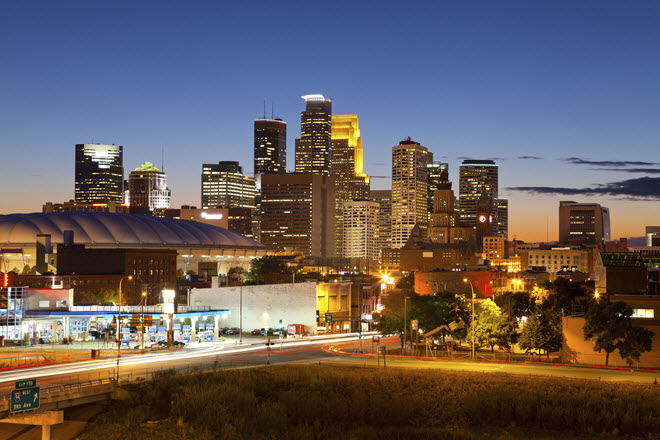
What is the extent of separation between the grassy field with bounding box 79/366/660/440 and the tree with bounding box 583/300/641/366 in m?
12.7

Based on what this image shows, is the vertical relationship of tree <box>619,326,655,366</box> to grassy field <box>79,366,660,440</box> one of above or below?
above

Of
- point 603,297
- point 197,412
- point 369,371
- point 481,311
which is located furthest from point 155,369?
point 603,297

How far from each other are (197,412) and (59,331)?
5079 cm

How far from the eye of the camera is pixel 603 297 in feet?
278

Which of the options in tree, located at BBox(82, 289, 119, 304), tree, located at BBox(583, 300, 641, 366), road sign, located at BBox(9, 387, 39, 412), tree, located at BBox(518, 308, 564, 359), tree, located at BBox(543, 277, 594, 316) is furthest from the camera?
tree, located at BBox(82, 289, 119, 304)

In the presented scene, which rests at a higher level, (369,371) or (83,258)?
(83,258)

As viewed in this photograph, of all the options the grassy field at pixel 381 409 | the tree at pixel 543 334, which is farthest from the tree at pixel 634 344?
the grassy field at pixel 381 409

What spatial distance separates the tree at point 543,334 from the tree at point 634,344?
7708 mm

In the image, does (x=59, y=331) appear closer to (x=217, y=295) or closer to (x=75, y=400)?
(x=217, y=295)

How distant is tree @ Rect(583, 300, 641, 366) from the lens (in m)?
74.9

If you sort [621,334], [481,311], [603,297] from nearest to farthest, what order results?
[621,334], [603,297], [481,311]

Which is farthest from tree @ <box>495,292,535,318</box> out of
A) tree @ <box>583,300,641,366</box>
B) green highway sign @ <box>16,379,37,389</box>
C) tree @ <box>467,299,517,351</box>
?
green highway sign @ <box>16,379,37,389</box>

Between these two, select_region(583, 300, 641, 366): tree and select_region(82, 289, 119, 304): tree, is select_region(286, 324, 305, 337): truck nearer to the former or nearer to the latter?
select_region(82, 289, 119, 304): tree

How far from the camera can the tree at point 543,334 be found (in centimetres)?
8319
